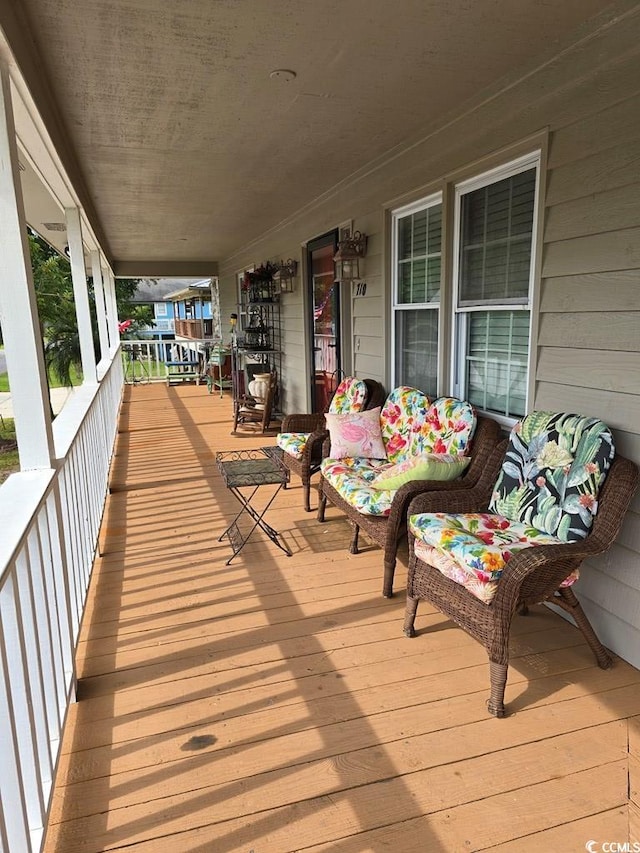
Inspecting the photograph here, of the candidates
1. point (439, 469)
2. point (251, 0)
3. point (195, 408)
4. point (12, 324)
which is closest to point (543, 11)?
point (251, 0)

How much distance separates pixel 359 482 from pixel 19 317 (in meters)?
1.91

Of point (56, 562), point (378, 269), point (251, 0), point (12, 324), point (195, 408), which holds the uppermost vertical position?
point (251, 0)

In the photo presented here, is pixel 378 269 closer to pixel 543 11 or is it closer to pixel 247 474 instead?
pixel 247 474

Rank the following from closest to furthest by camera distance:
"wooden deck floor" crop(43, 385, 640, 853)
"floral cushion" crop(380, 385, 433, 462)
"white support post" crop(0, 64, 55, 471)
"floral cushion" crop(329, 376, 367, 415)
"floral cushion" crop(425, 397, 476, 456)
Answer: "wooden deck floor" crop(43, 385, 640, 853) < "white support post" crop(0, 64, 55, 471) < "floral cushion" crop(425, 397, 476, 456) < "floral cushion" crop(380, 385, 433, 462) < "floral cushion" crop(329, 376, 367, 415)

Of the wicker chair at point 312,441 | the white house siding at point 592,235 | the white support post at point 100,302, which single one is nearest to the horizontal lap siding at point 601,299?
the white house siding at point 592,235

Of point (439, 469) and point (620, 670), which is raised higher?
point (439, 469)

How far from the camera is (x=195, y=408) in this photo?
28.8ft

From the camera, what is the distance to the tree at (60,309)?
26.8 ft

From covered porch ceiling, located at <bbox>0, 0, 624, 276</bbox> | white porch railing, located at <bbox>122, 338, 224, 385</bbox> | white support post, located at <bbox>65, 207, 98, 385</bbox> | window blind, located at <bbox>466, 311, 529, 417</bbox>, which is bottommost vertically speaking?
white porch railing, located at <bbox>122, 338, 224, 385</bbox>

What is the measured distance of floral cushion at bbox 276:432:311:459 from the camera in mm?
4141

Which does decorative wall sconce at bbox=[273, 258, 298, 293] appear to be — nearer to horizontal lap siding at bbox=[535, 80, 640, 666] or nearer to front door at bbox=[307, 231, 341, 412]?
front door at bbox=[307, 231, 341, 412]

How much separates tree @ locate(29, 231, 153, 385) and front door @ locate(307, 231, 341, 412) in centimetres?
244

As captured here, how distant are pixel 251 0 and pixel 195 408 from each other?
7.14 m

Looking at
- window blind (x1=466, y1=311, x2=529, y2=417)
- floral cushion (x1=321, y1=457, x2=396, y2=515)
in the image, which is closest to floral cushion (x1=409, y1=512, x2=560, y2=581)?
floral cushion (x1=321, y1=457, x2=396, y2=515)
